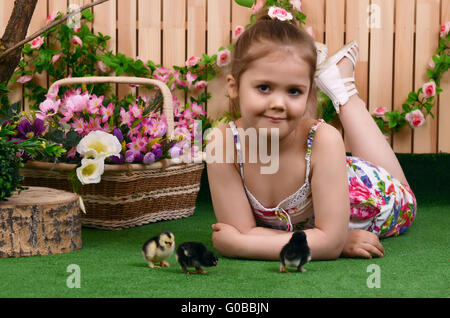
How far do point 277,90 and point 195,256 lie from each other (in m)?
0.51

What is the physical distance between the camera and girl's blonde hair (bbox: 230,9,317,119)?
1.72 metres

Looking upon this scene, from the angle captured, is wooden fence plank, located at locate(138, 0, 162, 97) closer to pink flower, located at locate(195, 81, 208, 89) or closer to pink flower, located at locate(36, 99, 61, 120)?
pink flower, located at locate(195, 81, 208, 89)

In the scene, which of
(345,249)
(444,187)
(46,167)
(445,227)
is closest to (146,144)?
(46,167)

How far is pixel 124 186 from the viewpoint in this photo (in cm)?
234

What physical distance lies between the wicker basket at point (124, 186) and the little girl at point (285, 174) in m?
0.47

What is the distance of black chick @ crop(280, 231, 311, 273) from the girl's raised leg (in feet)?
3.97

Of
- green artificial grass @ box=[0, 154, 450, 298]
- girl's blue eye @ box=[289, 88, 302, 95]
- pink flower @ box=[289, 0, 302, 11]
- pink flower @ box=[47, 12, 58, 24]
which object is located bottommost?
green artificial grass @ box=[0, 154, 450, 298]

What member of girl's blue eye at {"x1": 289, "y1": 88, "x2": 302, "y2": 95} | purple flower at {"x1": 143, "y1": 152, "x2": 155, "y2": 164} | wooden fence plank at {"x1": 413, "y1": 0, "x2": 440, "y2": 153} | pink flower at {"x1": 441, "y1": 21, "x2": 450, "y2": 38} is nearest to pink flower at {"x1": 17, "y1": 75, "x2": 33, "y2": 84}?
purple flower at {"x1": 143, "y1": 152, "x2": 155, "y2": 164}

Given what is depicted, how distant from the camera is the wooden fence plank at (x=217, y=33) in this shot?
10.4 feet

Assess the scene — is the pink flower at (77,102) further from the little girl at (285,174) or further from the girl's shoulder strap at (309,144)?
the girl's shoulder strap at (309,144)

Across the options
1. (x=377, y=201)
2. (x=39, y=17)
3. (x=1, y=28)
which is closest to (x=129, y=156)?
(x=377, y=201)

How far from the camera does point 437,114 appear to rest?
320 cm

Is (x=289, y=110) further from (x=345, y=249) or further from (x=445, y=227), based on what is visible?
(x=445, y=227)

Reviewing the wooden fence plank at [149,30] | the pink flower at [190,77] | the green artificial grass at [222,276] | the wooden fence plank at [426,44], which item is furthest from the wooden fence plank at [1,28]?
the wooden fence plank at [426,44]
